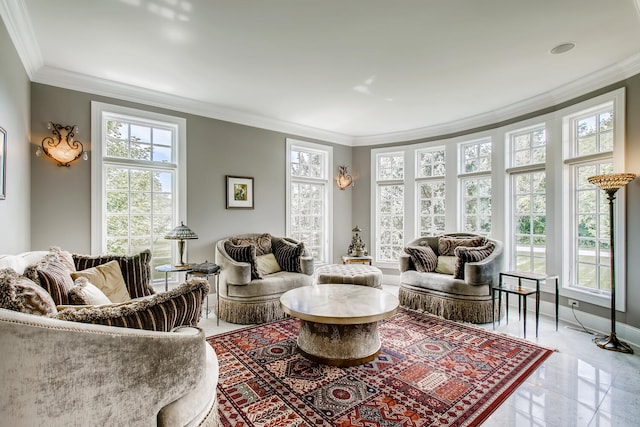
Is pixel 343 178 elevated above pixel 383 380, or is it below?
above

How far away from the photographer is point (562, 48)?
2.77 m

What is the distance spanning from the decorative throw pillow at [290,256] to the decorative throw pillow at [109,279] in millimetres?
1971

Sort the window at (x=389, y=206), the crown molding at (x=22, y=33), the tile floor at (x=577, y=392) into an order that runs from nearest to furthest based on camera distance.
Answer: the tile floor at (x=577, y=392) < the crown molding at (x=22, y=33) < the window at (x=389, y=206)

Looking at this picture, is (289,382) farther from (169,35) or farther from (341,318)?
(169,35)

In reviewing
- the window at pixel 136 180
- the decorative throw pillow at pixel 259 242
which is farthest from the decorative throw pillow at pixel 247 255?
the window at pixel 136 180

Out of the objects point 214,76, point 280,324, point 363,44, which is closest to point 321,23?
point 363,44

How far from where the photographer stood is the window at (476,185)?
4656mm

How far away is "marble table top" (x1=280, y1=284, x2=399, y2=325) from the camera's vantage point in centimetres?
238

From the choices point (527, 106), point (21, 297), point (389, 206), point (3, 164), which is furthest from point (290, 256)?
point (527, 106)

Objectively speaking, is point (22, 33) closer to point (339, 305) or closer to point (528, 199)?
point (339, 305)

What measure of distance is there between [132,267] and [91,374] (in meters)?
1.98

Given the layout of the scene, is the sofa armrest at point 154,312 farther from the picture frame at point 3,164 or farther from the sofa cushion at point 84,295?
the picture frame at point 3,164

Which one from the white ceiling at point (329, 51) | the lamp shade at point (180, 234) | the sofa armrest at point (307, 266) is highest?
the white ceiling at point (329, 51)

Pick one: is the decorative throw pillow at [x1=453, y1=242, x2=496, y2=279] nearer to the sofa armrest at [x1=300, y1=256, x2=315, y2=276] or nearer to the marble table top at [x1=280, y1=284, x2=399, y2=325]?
the marble table top at [x1=280, y1=284, x2=399, y2=325]
